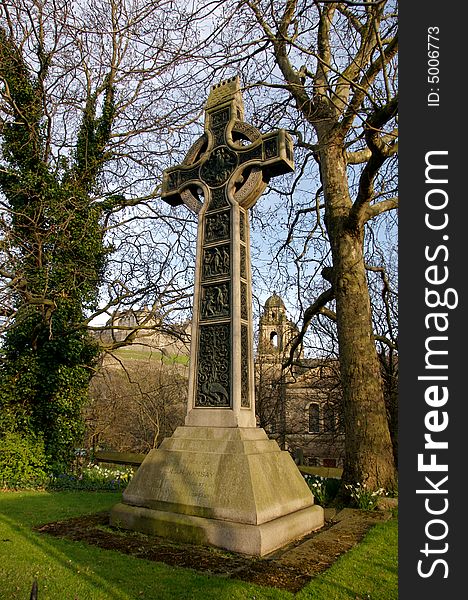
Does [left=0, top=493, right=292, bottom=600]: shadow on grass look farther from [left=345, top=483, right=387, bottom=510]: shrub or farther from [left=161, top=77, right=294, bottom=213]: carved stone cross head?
[left=161, top=77, right=294, bottom=213]: carved stone cross head

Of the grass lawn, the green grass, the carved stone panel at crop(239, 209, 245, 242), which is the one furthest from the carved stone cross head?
the green grass

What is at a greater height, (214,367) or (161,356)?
(161,356)

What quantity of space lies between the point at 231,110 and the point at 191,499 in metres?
5.65

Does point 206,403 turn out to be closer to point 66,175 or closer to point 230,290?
point 230,290

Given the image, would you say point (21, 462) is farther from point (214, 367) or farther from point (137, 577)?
point (137, 577)

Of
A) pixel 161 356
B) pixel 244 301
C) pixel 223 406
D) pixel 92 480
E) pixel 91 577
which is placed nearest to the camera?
pixel 91 577

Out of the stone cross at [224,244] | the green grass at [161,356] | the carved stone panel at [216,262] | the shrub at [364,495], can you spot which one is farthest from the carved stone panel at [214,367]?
the green grass at [161,356]

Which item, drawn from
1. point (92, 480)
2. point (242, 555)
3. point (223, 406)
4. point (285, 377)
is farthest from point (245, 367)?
point (285, 377)

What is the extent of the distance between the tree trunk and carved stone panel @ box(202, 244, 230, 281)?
142 inches

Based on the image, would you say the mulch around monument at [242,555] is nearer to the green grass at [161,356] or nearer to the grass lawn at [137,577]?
the grass lawn at [137,577]

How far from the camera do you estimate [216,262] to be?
254 inches

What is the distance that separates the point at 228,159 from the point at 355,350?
4.40 metres

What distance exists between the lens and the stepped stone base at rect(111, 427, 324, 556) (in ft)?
15.0

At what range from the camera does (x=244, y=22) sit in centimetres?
711
